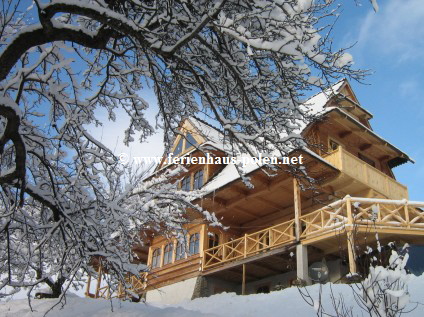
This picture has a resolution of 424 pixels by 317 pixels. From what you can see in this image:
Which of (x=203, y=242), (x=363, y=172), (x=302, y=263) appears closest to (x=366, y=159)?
(x=363, y=172)

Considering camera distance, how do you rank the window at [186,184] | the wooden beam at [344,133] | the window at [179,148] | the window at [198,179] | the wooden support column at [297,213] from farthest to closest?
1. the window at [179,148]
2. the window at [186,184]
3. the window at [198,179]
4. the wooden beam at [344,133]
5. the wooden support column at [297,213]

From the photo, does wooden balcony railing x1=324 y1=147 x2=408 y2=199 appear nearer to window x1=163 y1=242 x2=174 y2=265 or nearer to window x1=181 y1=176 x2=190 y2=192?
window x1=181 y1=176 x2=190 y2=192

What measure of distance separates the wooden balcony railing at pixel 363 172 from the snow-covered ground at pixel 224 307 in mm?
5864

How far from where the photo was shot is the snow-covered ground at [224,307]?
9.42 m

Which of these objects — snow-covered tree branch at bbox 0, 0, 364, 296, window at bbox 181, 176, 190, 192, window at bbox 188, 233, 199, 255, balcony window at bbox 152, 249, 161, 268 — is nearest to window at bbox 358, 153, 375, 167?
window at bbox 188, 233, 199, 255

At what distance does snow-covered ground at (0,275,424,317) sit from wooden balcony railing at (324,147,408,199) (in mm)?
5864

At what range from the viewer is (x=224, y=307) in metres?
11.9

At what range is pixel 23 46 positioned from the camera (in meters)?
5.76

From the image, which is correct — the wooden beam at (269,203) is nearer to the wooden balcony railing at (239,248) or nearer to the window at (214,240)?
the wooden balcony railing at (239,248)

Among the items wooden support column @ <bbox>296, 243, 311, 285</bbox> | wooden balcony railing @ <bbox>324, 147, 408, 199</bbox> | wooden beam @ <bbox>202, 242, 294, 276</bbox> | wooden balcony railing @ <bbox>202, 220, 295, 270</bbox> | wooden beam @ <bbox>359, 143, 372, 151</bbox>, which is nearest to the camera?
wooden support column @ <bbox>296, 243, 311, 285</bbox>

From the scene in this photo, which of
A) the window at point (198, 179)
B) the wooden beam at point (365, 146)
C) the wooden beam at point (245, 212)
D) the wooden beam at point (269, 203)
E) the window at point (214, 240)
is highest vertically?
the wooden beam at point (365, 146)

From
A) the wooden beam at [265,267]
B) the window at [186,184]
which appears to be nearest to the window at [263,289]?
the wooden beam at [265,267]

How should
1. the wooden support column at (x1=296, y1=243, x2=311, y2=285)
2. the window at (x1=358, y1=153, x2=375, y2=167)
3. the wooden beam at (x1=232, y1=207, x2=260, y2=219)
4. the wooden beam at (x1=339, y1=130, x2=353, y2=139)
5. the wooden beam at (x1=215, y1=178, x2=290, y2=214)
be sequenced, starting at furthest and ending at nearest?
1. the window at (x1=358, y1=153, x2=375, y2=167)
2. the wooden beam at (x1=232, y1=207, x2=260, y2=219)
3. the wooden beam at (x1=339, y1=130, x2=353, y2=139)
4. the wooden beam at (x1=215, y1=178, x2=290, y2=214)
5. the wooden support column at (x1=296, y1=243, x2=311, y2=285)

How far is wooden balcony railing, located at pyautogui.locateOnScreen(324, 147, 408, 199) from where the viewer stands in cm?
1695
